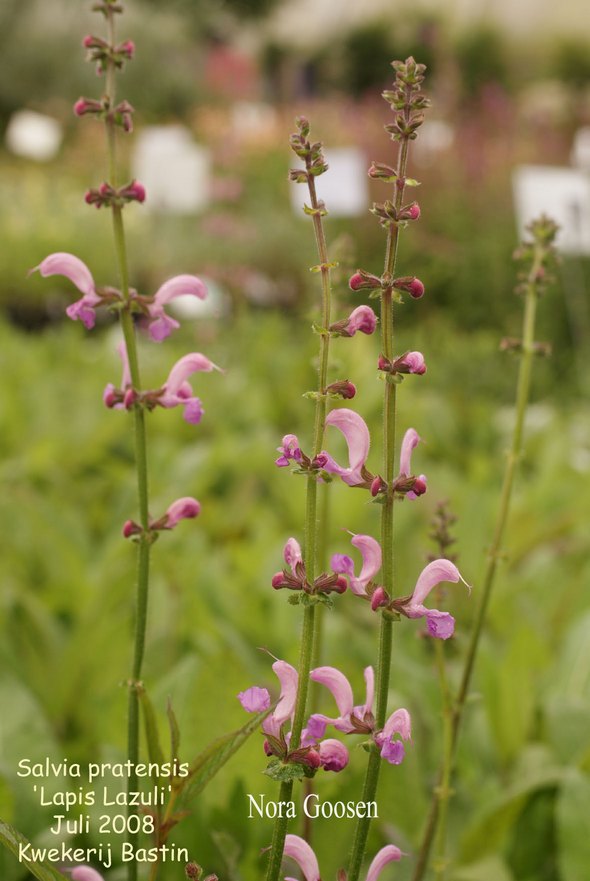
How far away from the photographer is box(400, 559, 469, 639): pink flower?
0.63 metres

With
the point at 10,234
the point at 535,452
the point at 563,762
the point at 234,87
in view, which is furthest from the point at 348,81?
the point at 563,762

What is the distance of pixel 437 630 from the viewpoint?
2.07 ft

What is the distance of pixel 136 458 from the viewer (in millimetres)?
750

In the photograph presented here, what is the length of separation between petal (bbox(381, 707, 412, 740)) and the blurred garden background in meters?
0.19

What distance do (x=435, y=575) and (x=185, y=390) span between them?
0.24 meters

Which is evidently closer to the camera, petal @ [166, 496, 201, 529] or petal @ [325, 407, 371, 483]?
petal @ [325, 407, 371, 483]

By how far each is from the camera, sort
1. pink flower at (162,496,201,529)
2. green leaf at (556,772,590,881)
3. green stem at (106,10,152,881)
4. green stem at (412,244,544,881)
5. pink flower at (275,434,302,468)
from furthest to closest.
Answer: green leaf at (556,772,590,881), green stem at (412,244,544,881), pink flower at (162,496,201,529), green stem at (106,10,152,881), pink flower at (275,434,302,468)

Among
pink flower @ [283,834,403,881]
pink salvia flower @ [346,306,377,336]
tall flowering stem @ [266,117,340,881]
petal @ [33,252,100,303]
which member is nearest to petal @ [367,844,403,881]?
pink flower @ [283,834,403,881]

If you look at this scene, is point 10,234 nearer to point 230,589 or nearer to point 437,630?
point 230,589

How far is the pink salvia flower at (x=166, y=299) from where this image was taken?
2.52 ft

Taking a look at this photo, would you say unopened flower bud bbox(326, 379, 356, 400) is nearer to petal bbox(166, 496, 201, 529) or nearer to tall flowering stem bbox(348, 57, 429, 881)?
tall flowering stem bbox(348, 57, 429, 881)

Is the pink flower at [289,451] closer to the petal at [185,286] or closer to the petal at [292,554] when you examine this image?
the petal at [292,554]

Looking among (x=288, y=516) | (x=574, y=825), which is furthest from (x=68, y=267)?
(x=288, y=516)

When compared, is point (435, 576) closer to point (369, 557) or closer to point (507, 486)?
point (369, 557)
